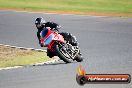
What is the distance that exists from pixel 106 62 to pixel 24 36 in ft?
38.8

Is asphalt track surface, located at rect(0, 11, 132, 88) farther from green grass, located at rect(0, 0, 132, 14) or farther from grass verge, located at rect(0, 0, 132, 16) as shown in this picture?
green grass, located at rect(0, 0, 132, 14)

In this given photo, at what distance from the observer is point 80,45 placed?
25.3 meters

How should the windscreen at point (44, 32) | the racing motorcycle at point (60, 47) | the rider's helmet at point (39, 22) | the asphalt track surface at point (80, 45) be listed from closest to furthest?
the windscreen at point (44, 32) < the rider's helmet at point (39, 22) < the asphalt track surface at point (80, 45) < the racing motorcycle at point (60, 47)

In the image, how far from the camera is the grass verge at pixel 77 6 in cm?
4631

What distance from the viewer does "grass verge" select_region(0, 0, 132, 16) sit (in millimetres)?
46312

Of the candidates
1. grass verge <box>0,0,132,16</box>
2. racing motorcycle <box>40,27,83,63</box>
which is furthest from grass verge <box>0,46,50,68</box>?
grass verge <box>0,0,132,16</box>

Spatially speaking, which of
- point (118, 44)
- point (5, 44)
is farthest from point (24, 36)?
point (118, 44)

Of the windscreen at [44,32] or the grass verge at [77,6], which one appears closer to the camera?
the windscreen at [44,32]

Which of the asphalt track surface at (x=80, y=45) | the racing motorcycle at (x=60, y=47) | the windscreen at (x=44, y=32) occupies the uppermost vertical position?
the windscreen at (x=44, y=32)

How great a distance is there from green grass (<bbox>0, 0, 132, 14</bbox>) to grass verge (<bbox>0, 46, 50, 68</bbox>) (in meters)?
23.4

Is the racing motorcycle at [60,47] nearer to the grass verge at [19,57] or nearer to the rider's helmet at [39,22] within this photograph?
the rider's helmet at [39,22]

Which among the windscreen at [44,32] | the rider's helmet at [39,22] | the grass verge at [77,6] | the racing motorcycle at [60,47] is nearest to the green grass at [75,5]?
the grass verge at [77,6]

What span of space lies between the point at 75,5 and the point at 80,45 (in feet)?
88.8

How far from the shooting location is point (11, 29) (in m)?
34.3
